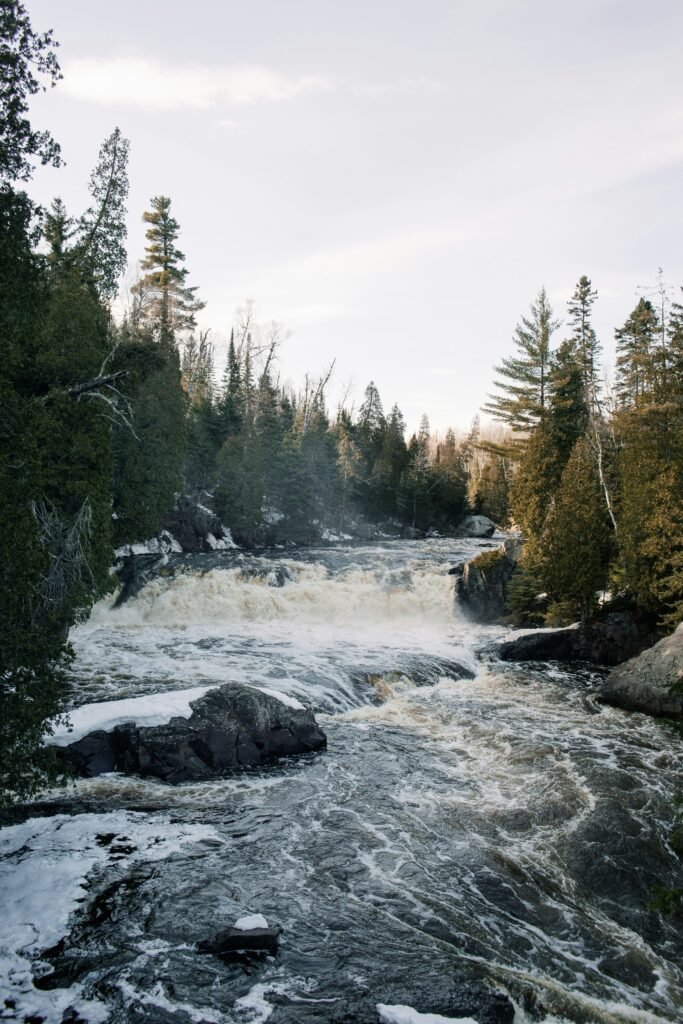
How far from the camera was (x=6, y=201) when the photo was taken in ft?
27.5

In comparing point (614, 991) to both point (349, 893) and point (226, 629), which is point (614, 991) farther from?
point (226, 629)

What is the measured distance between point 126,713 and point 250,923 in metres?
5.46

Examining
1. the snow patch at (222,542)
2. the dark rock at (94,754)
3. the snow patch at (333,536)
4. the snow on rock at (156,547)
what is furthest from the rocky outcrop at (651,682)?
the snow patch at (333,536)

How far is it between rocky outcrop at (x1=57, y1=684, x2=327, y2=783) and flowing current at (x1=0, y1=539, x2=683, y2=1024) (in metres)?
0.41

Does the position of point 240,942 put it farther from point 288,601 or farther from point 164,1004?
point 288,601

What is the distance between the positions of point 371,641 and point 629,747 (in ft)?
34.3

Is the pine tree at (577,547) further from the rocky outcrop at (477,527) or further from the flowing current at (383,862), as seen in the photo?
the rocky outcrop at (477,527)

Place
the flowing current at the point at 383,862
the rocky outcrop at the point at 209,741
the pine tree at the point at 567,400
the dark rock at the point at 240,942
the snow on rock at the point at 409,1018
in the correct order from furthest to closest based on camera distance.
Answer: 1. the pine tree at the point at 567,400
2. the rocky outcrop at the point at 209,741
3. the dark rock at the point at 240,942
4. the flowing current at the point at 383,862
5. the snow on rock at the point at 409,1018

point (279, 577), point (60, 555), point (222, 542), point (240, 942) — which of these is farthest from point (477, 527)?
point (240, 942)

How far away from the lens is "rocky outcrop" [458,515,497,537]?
64062 millimetres

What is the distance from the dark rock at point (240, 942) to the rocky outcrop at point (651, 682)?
40.1ft

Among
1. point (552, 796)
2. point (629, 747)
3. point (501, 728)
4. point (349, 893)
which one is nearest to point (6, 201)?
point (349, 893)

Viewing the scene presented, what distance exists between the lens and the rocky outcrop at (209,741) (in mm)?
10922

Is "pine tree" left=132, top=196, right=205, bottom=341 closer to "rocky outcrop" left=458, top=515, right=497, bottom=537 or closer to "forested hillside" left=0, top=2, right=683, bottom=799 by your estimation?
"forested hillside" left=0, top=2, right=683, bottom=799
